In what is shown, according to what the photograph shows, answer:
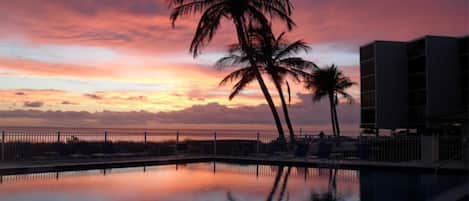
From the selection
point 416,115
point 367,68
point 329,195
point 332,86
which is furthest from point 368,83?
point 329,195

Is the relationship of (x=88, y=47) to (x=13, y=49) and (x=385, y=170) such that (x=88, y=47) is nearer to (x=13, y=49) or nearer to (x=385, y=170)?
(x=13, y=49)

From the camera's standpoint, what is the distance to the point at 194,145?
21797mm

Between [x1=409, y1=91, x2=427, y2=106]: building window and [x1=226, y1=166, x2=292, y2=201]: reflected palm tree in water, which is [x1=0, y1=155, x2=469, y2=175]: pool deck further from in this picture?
[x1=409, y1=91, x2=427, y2=106]: building window

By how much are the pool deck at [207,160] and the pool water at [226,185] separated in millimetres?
450

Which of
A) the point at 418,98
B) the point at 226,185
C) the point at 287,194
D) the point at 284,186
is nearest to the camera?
the point at 287,194

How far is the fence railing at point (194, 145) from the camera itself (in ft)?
55.2

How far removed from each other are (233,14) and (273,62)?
12.3 feet

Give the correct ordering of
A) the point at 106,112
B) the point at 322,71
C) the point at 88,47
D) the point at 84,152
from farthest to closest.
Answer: the point at 322,71, the point at 106,112, the point at 88,47, the point at 84,152

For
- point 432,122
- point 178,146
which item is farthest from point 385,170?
point 178,146

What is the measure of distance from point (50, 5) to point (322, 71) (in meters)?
16.8

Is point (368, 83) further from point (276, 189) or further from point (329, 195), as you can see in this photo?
point (329, 195)

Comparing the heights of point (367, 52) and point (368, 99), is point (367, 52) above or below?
above

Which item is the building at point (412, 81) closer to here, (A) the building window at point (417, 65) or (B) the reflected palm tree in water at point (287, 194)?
(A) the building window at point (417, 65)

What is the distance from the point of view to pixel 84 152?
59.4ft
